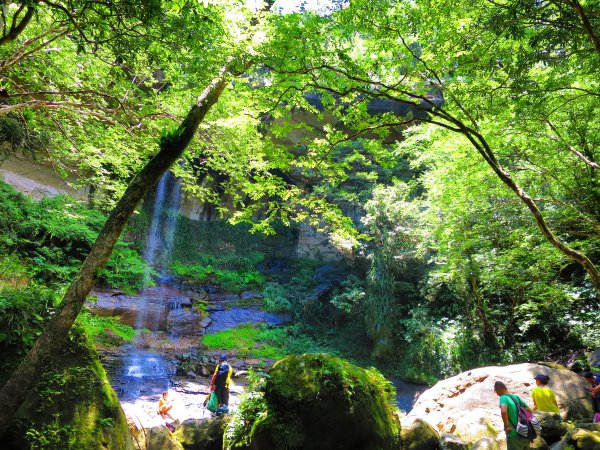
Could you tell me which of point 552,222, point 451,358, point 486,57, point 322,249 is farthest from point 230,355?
point 486,57

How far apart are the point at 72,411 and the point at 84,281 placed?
4.74ft

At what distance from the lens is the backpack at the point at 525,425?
436 centimetres

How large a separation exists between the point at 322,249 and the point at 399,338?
398 inches

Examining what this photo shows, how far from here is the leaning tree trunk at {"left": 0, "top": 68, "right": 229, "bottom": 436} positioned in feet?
11.2

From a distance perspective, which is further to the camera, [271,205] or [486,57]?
[271,205]

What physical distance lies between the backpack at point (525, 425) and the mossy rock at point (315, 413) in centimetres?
156

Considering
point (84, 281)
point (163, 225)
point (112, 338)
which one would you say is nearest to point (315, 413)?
point (84, 281)

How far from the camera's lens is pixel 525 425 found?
4398 mm

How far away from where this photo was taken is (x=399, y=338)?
15.2 metres

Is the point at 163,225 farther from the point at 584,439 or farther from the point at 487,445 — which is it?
the point at 584,439

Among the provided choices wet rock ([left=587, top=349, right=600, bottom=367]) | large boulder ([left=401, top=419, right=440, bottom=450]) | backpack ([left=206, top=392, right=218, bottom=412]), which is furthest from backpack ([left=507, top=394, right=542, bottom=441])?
backpack ([left=206, top=392, right=218, bottom=412])

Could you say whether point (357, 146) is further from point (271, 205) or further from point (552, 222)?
point (271, 205)

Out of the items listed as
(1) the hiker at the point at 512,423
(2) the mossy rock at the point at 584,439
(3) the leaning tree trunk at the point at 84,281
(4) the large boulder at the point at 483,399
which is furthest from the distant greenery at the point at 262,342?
(3) the leaning tree trunk at the point at 84,281

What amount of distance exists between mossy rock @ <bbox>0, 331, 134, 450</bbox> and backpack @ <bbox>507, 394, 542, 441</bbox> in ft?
15.7
